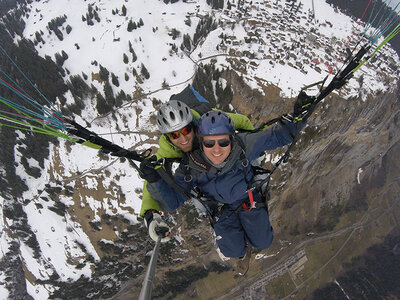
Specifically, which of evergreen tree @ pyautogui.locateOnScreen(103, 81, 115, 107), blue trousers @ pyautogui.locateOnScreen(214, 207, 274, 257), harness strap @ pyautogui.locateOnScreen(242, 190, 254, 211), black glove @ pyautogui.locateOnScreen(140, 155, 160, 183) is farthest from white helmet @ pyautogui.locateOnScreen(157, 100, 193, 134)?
evergreen tree @ pyautogui.locateOnScreen(103, 81, 115, 107)

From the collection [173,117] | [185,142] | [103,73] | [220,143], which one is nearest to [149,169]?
[185,142]

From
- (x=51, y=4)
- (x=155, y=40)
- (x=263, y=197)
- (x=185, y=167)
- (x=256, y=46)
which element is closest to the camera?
(x=185, y=167)

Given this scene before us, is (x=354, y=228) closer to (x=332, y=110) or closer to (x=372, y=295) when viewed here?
(x=372, y=295)

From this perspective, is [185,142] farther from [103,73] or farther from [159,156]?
[103,73]

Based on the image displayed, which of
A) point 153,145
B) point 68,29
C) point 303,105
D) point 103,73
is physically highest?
point 68,29

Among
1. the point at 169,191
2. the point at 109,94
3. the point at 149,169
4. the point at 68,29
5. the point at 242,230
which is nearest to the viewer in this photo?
the point at 149,169

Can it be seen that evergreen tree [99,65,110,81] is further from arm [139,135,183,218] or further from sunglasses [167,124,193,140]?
sunglasses [167,124,193,140]

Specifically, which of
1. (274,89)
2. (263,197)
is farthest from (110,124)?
(263,197)
